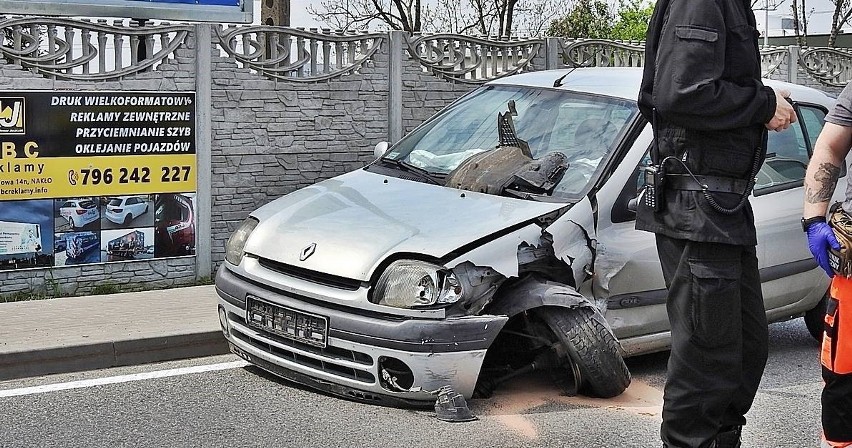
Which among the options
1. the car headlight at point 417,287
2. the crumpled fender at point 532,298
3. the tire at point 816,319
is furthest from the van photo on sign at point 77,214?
the tire at point 816,319

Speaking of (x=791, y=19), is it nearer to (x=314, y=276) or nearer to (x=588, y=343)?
(x=588, y=343)

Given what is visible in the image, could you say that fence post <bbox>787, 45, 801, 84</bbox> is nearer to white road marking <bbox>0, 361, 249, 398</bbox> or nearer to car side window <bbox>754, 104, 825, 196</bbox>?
car side window <bbox>754, 104, 825, 196</bbox>

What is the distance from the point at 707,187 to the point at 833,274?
0.50m

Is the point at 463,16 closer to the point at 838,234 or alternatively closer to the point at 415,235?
the point at 415,235

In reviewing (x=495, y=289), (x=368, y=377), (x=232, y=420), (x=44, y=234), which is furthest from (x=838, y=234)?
(x=44, y=234)

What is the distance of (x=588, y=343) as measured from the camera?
546 centimetres

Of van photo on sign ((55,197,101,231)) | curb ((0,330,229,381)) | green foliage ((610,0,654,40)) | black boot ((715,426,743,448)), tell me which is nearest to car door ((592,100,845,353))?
black boot ((715,426,743,448))

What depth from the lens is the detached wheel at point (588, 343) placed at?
A: 5441 millimetres

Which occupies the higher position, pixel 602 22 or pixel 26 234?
pixel 602 22

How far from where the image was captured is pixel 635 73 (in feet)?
21.8

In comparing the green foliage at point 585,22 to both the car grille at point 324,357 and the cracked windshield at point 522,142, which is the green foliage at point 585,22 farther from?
the car grille at point 324,357

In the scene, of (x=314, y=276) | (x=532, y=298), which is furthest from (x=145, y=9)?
(x=532, y=298)

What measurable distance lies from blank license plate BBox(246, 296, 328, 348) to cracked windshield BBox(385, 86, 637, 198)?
1.18 metres

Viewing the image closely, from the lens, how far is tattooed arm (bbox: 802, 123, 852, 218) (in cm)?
405
